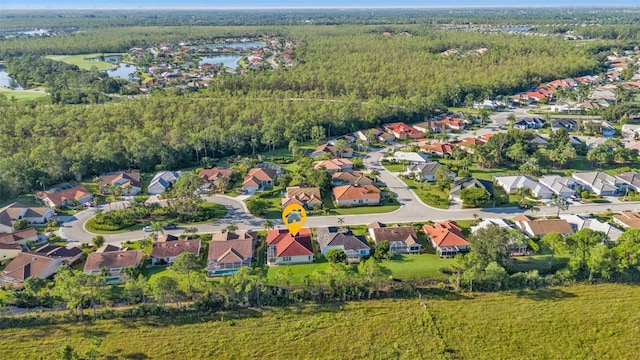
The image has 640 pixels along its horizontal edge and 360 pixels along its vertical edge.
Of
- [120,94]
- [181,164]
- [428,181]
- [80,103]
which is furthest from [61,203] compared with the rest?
[120,94]

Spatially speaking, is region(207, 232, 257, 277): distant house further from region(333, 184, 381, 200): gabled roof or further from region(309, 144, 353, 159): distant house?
region(309, 144, 353, 159): distant house

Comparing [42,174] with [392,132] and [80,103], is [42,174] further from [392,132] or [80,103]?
[392,132]

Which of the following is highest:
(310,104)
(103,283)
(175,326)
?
(310,104)

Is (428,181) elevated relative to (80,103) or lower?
lower

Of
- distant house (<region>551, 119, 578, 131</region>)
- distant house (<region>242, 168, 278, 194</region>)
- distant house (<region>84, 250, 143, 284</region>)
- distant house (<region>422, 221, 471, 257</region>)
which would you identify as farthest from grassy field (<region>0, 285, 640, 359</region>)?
distant house (<region>551, 119, 578, 131</region>)

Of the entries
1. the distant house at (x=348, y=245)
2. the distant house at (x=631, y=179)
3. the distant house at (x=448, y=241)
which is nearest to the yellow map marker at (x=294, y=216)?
the distant house at (x=348, y=245)

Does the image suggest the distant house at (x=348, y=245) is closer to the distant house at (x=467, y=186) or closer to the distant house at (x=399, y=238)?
the distant house at (x=399, y=238)

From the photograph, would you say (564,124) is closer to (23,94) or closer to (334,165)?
(334,165)
